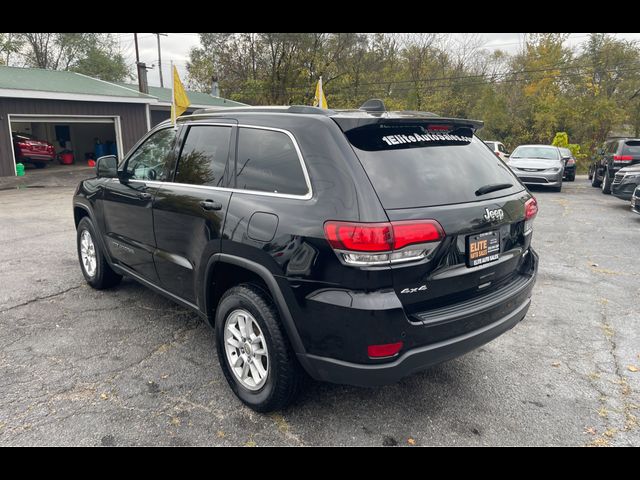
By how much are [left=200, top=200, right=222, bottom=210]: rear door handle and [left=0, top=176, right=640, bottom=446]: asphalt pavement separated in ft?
4.00

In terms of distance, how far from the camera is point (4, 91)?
16.1 meters

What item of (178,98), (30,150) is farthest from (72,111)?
(178,98)

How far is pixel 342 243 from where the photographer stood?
2377mm

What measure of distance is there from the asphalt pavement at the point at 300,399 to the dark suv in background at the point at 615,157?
9.64m

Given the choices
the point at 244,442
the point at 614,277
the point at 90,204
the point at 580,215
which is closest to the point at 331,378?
the point at 244,442

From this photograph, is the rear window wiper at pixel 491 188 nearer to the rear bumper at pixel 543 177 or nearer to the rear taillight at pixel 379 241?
the rear taillight at pixel 379 241

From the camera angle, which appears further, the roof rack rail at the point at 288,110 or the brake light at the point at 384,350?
the roof rack rail at the point at 288,110

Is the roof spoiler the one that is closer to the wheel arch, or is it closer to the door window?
the wheel arch

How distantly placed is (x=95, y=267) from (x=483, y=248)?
4.08 metres

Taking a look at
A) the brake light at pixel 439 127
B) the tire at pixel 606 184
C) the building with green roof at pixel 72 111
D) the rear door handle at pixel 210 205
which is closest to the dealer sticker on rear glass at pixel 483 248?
the brake light at pixel 439 127

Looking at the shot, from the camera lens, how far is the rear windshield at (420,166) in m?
2.55

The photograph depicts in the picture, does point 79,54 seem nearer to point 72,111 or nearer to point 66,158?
point 66,158
